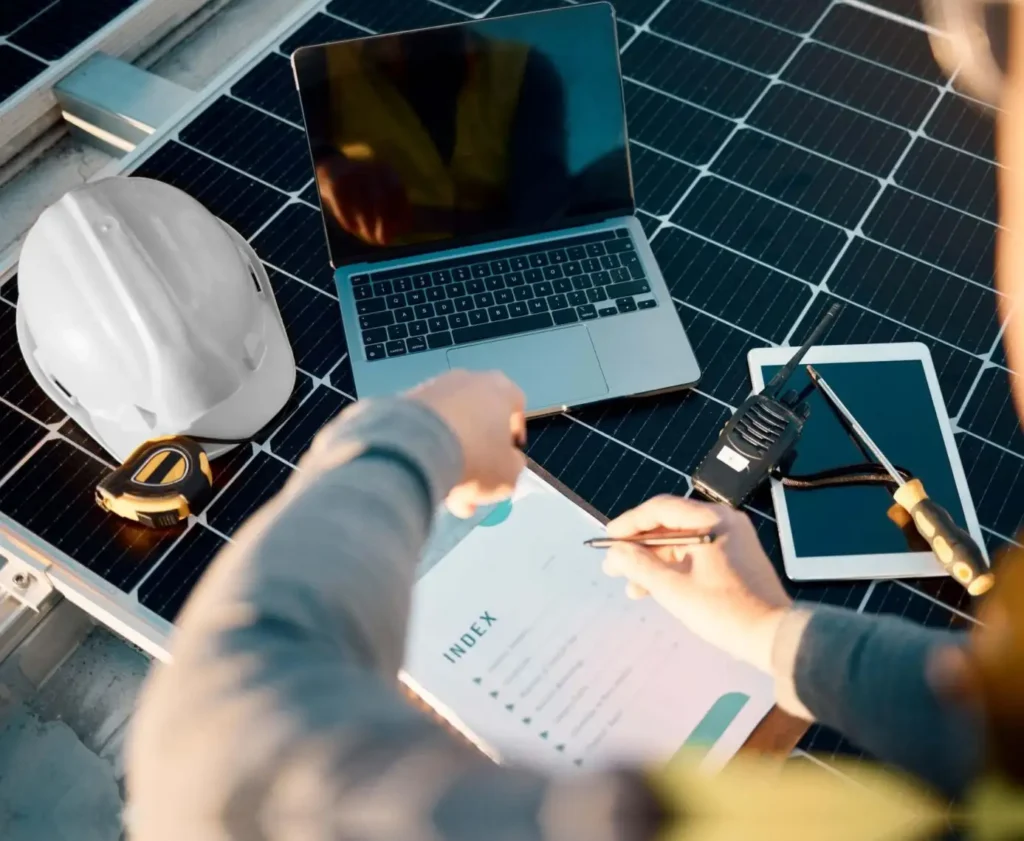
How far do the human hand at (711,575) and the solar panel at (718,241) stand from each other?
94mm

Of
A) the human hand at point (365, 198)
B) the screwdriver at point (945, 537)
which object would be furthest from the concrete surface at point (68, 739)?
the screwdriver at point (945, 537)

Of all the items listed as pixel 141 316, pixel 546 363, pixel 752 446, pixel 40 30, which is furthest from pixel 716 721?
pixel 40 30

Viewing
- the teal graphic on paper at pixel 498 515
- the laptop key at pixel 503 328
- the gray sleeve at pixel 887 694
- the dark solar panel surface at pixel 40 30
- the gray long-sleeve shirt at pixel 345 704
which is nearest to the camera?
the gray long-sleeve shirt at pixel 345 704

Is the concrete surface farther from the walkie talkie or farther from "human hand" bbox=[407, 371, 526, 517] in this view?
the walkie talkie

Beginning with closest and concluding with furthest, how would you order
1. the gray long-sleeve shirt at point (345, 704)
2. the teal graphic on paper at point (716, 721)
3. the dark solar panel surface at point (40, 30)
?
the gray long-sleeve shirt at point (345, 704) → the teal graphic on paper at point (716, 721) → the dark solar panel surface at point (40, 30)

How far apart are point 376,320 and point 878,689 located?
597mm

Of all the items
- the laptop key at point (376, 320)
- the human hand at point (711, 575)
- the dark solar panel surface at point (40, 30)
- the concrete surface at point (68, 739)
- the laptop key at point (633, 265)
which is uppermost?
the dark solar panel surface at point (40, 30)

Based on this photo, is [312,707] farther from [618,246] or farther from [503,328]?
[618,246]

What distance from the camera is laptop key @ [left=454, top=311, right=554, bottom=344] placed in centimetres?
98

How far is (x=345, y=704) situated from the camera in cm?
47

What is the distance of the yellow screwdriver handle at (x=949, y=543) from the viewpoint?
83 cm

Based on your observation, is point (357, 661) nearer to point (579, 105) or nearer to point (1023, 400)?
point (579, 105)

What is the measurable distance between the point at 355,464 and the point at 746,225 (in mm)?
684

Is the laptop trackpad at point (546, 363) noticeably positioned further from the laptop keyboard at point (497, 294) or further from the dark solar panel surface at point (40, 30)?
the dark solar panel surface at point (40, 30)
